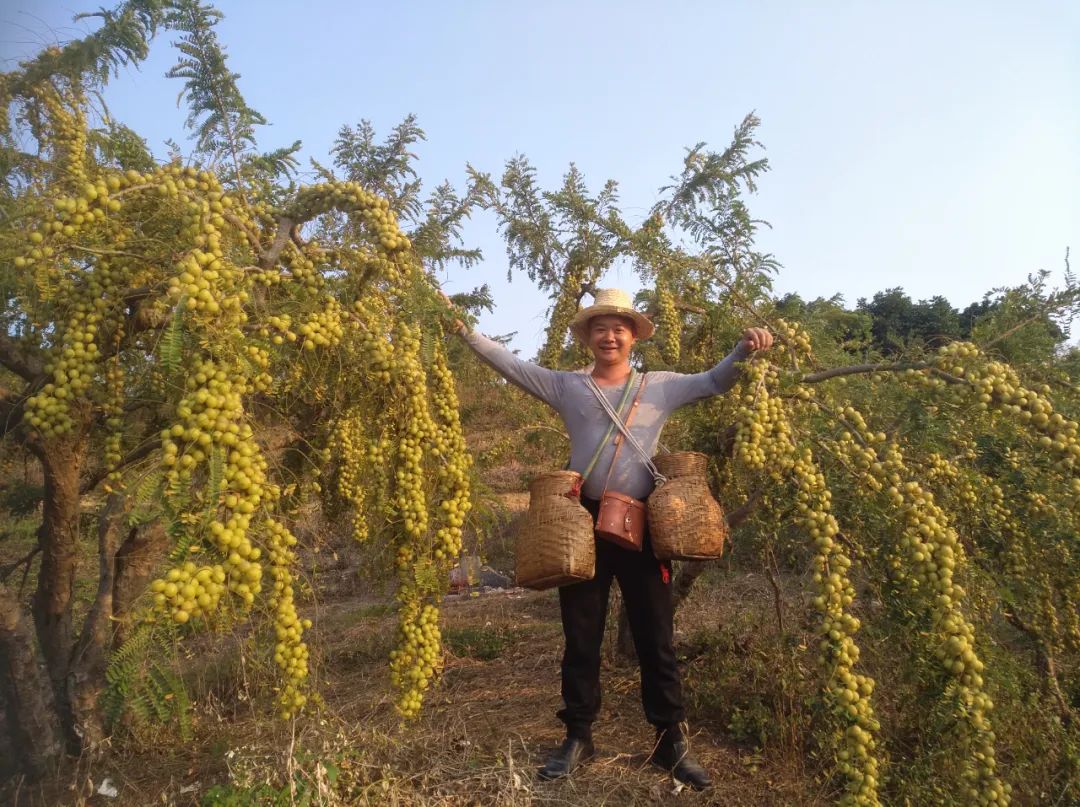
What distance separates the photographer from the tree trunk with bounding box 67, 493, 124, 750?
3380mm

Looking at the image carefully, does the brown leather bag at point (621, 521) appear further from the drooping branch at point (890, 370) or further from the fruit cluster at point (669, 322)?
the fruit cluster at point (669, 322)

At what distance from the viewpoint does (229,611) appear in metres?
2.02

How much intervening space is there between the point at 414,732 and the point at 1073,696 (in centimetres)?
393

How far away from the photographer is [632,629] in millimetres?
3191

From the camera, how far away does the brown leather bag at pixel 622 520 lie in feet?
9.93

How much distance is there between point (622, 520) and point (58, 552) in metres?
2.83

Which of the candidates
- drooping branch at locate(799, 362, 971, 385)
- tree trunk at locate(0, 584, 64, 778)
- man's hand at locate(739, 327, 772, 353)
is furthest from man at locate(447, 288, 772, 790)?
tree trunk at locate(0, 584, 64, 778)

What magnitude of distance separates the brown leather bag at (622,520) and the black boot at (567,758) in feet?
3.36

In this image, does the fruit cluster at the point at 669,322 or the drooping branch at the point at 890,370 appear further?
the fruit cluster at the point at 669,322

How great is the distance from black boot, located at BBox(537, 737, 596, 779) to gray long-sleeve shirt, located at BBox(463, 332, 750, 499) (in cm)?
121


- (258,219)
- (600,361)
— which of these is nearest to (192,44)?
(258,219)

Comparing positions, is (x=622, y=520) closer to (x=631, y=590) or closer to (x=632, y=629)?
(x=631, y=590)

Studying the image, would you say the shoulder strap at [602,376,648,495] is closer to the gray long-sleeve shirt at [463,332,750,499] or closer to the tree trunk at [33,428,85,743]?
the gray long-sleeve shirt at [463,332,750,499]

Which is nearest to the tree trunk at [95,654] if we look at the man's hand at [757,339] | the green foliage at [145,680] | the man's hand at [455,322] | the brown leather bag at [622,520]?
the green foliage at [145,680]
